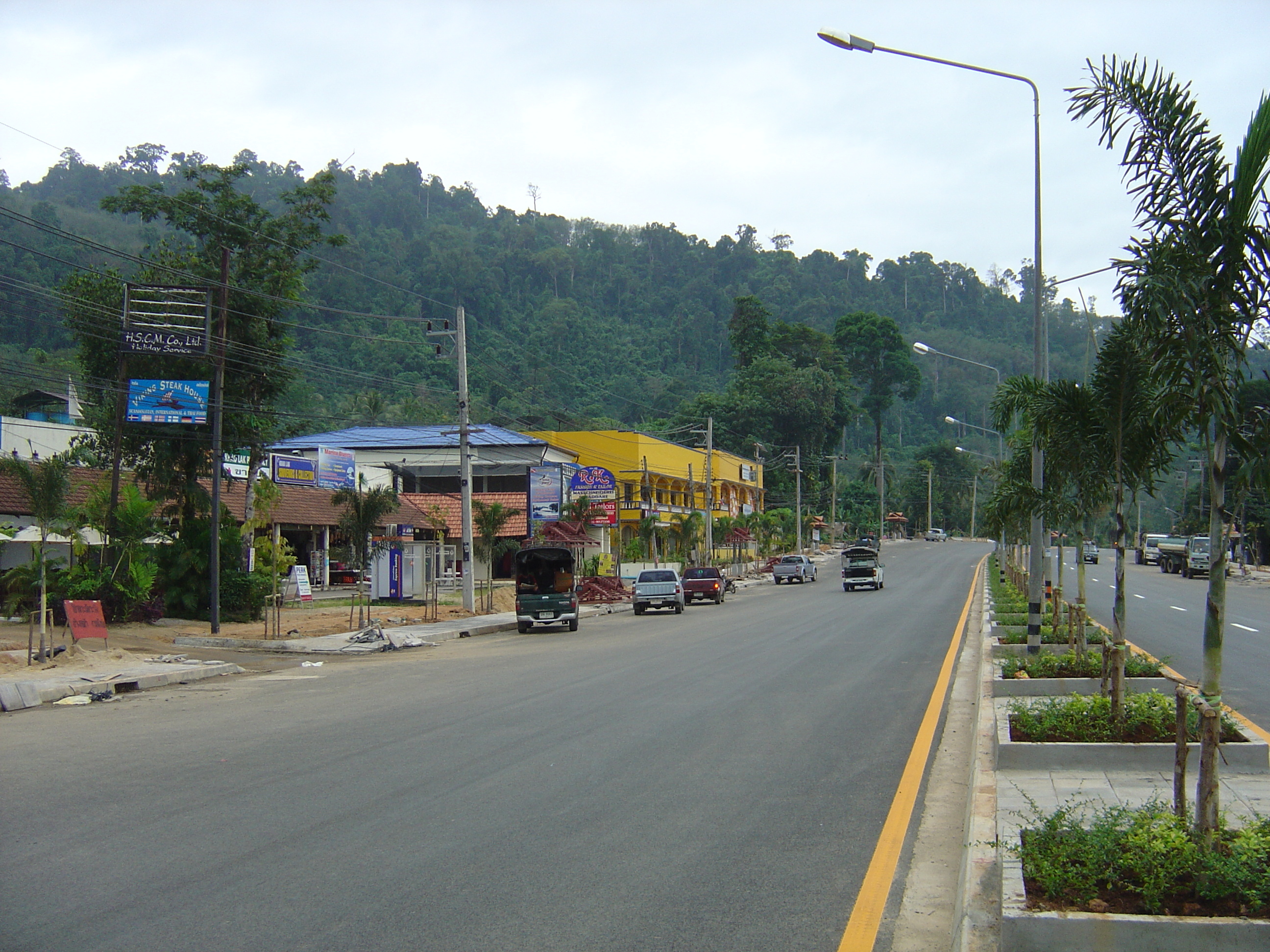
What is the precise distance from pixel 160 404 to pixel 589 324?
304 feet

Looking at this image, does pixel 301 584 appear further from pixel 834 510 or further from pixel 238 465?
pixel 834 510

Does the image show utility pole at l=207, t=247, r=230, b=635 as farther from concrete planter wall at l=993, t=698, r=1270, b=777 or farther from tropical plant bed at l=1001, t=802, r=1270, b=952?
tropical plant bed at l=1001, t=802, r=1270, b=952

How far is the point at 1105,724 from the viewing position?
8.93 meters

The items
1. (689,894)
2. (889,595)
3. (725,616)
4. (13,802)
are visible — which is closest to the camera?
(689,894)

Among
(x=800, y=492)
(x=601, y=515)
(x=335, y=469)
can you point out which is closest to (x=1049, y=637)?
(x=601, y=515)

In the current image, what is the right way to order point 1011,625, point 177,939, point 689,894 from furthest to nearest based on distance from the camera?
point 1011,625 < point 689,894 < point 177,939

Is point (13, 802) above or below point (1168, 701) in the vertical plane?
below

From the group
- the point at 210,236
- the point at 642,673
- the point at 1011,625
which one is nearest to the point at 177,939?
the point at 642,673

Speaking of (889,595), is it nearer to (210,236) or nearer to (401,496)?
(401,496)

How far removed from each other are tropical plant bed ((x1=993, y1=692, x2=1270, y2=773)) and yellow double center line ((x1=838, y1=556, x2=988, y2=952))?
33.7 inches

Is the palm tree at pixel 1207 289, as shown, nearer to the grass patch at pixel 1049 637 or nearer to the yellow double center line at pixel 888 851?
the yellow double center line at pixel 888 851

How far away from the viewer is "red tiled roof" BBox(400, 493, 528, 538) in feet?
157

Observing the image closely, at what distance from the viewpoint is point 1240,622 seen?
24.4 meters

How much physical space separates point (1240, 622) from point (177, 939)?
1026 inches
